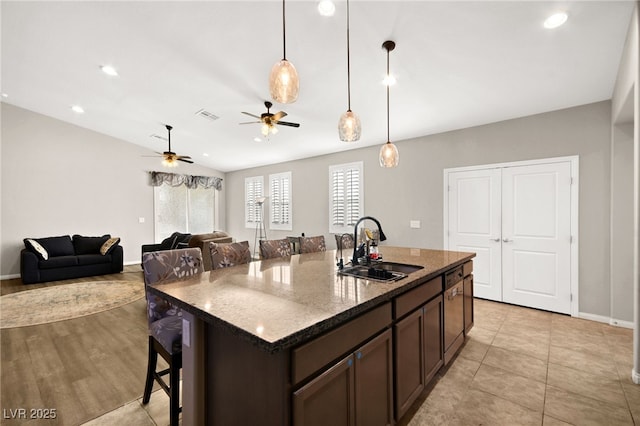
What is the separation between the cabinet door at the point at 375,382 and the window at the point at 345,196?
424cm

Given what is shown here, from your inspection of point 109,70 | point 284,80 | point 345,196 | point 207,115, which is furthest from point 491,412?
point 109,70

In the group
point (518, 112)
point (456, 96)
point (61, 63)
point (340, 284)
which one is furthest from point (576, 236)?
point (61, 63)

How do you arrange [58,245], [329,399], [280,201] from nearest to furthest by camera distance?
[329,399] → [58,245] → [280,201]

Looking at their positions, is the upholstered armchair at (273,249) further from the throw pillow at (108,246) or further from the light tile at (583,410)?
the throw pillow at (108,246)

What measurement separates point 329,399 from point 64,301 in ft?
16.4

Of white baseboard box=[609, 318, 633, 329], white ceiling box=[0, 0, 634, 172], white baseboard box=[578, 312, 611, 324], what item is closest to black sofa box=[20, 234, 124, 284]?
white ceiling box=[0, 0, 634, 172]

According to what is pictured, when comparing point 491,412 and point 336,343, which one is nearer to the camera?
point 336,343

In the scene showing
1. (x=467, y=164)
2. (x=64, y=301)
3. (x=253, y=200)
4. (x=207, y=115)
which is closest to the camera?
(x=64, y=301)

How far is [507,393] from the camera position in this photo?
206 cm

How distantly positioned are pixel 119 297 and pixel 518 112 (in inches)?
256

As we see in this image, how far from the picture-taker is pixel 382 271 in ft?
6.29

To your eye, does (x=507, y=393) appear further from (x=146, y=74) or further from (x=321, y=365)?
(x=146, y=74)

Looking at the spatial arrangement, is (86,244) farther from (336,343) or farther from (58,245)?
(336,343)

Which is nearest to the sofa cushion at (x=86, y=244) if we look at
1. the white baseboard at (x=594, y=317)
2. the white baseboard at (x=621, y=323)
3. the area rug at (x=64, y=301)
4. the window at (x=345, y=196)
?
the area rug at (x=64, y=301)
